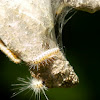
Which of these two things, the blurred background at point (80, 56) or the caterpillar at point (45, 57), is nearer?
the caterpillar at point (45, 57)

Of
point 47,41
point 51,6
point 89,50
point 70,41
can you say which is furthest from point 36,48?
point 89,50

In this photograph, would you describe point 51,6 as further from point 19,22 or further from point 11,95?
point 11,95

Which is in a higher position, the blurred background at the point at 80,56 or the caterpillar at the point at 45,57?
the blurred background at the point at 80,56

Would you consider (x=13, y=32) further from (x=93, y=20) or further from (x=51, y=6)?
(x=93, y=20)

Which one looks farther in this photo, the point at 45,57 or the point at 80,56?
the point at 80,56

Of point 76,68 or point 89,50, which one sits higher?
point 89,50

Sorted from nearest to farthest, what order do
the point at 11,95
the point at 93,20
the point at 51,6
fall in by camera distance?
the point at 51,6 → the point at 93,20 → the point at 11,95

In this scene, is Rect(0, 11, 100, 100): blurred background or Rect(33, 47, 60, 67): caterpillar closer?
Rect(33, 47, 60, 67): caterpillar

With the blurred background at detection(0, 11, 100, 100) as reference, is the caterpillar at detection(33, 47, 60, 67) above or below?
below

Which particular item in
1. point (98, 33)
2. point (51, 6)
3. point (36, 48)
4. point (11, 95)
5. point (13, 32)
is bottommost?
point (36, 48)

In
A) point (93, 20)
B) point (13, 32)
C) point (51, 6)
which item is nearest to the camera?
point (13, 32)

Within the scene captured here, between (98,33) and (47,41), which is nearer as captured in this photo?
(47,41)
